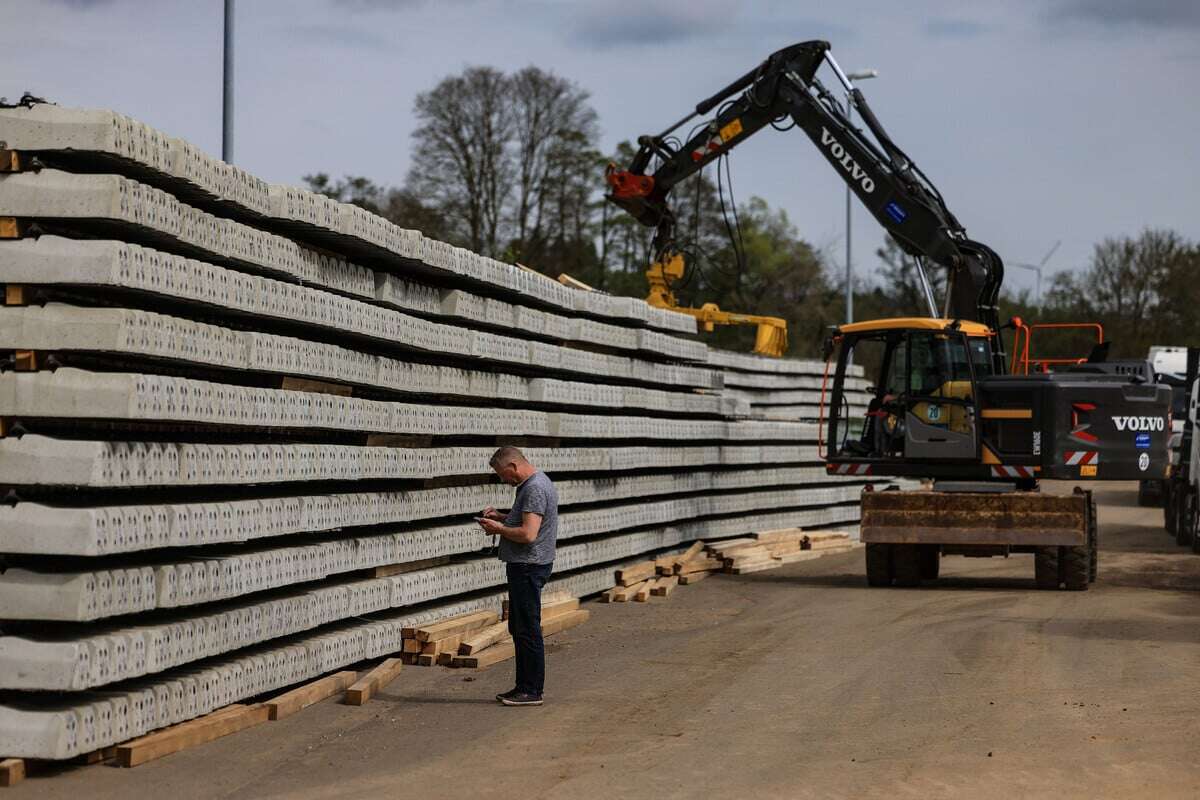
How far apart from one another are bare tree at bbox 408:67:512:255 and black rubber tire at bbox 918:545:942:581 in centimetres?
2894

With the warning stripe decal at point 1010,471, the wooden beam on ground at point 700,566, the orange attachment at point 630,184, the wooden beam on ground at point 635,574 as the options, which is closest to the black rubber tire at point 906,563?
the warning stripe decal at point 1010,471

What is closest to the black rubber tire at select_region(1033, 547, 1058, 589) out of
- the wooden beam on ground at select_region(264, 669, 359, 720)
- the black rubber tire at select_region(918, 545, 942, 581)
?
the black rubber tire at select_region(918, 545, 942, 581)

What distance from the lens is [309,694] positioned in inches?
406

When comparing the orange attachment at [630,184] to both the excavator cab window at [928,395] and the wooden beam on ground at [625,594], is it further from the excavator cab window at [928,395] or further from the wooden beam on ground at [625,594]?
the wooden beam on ground at [625,594]

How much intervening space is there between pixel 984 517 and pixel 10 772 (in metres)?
12.7

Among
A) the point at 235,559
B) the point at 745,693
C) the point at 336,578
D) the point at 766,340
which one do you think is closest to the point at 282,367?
the point at 235,559

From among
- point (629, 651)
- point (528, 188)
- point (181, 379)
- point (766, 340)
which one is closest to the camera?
point (181, 379)

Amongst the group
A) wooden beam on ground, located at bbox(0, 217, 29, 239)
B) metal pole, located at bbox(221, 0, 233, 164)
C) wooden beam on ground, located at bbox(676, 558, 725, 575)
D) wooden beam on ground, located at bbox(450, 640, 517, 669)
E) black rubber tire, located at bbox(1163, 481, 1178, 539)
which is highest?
metal pole, located at bbox(221, 0, 233, 164)

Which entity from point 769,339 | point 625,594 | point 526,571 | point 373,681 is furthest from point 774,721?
point 769,339

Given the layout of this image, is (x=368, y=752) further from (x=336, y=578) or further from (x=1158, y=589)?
(x=1158, y=589)

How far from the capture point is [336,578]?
1177cm

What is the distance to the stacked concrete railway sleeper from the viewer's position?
8.08 m

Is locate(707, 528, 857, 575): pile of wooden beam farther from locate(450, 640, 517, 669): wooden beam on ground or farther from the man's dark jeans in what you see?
the man's dark jeans

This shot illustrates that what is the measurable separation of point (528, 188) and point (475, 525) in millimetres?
36653
